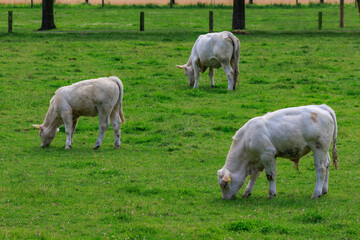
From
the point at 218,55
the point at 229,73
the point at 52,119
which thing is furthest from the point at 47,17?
the point at 52,119

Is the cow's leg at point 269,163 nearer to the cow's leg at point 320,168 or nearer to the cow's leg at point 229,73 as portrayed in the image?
the cow's leg at point 320,168

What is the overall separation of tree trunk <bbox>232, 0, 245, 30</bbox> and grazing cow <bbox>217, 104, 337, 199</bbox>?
25875mm

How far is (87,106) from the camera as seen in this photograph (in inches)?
575

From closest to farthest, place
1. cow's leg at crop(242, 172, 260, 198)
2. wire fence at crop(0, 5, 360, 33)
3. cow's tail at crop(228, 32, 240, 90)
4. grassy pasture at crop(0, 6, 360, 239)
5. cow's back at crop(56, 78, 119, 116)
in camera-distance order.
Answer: grassy pasture at crop(0, 6, 360, 239) < cow's leg at crop(242, 172, 260, 198) < cow's back at crop(56, 78, 119, 116) < cow's tail at crop(228, 32, 240, 90) < wire fence at crop(0, 5, 360, 33)

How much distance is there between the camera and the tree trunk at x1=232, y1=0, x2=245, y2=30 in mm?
35719

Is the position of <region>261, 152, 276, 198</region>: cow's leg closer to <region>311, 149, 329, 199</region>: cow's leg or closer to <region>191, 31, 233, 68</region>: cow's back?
<region>311, 149, 329, 199</region>: cow's leg

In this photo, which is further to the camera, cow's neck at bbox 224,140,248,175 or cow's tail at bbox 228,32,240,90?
cow's tail at bbox 228,32,240,90

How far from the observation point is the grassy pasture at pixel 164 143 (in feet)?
30.6

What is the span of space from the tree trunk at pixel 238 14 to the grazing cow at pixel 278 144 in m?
25.9

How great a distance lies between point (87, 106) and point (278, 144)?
5936 mm

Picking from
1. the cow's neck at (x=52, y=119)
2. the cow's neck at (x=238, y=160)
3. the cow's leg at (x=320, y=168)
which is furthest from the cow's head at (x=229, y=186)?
the cow's neck at (x=52, y=119)

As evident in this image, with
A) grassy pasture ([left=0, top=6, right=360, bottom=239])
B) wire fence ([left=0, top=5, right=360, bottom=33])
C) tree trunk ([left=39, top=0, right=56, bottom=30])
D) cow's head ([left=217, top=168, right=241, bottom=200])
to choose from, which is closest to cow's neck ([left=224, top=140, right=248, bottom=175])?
cow's head ([left=217, top=168, right=241, bottom=200])

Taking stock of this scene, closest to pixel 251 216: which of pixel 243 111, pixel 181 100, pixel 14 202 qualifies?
pixel 14 202

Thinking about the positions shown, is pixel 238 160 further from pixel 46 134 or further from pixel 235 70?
pixel 235 70
